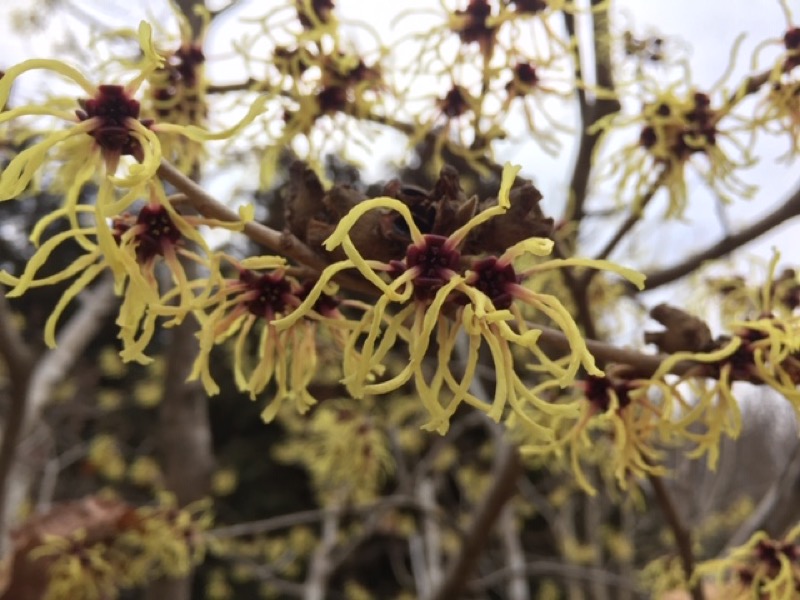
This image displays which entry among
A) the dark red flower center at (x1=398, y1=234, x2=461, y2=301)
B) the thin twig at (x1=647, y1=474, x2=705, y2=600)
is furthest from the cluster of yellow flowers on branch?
the thin twig at (x1=647, y1=474, x2=705, y2=600)

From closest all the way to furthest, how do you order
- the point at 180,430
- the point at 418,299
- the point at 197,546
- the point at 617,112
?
1. the point at 418,299
2. the point at 617,112
3. the point at 197,546
4. the point at 180,430

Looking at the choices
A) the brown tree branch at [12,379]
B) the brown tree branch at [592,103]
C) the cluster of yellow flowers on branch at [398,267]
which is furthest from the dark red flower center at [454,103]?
the brown tree branch at [12,379]

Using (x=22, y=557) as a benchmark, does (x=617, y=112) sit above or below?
above

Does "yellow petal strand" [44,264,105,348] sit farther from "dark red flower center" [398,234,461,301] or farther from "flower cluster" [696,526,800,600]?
"flower cluster" [696,526,800,600]

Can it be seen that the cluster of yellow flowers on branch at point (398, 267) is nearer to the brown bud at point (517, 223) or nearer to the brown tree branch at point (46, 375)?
the brown bud at point (517, 223)

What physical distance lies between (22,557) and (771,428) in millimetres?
3698

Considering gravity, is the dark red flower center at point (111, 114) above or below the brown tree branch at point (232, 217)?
above

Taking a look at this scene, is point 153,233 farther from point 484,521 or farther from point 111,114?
point 484,521

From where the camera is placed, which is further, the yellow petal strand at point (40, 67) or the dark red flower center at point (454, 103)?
the dark red flower center at point (454, 103)

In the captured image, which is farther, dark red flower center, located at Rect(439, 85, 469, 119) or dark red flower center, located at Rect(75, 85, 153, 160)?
dark red flower center, located at Rect(439, 85, 469, 119)

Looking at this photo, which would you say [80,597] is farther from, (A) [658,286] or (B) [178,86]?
(A) [658,286]

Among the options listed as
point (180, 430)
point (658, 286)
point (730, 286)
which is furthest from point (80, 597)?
point (730, 286)

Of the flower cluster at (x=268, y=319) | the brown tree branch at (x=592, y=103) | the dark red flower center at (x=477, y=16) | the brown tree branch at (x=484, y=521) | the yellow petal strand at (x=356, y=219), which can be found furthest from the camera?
the brown tree branch at (x=484, y=521)

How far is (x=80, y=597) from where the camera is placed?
1271 millimetres
